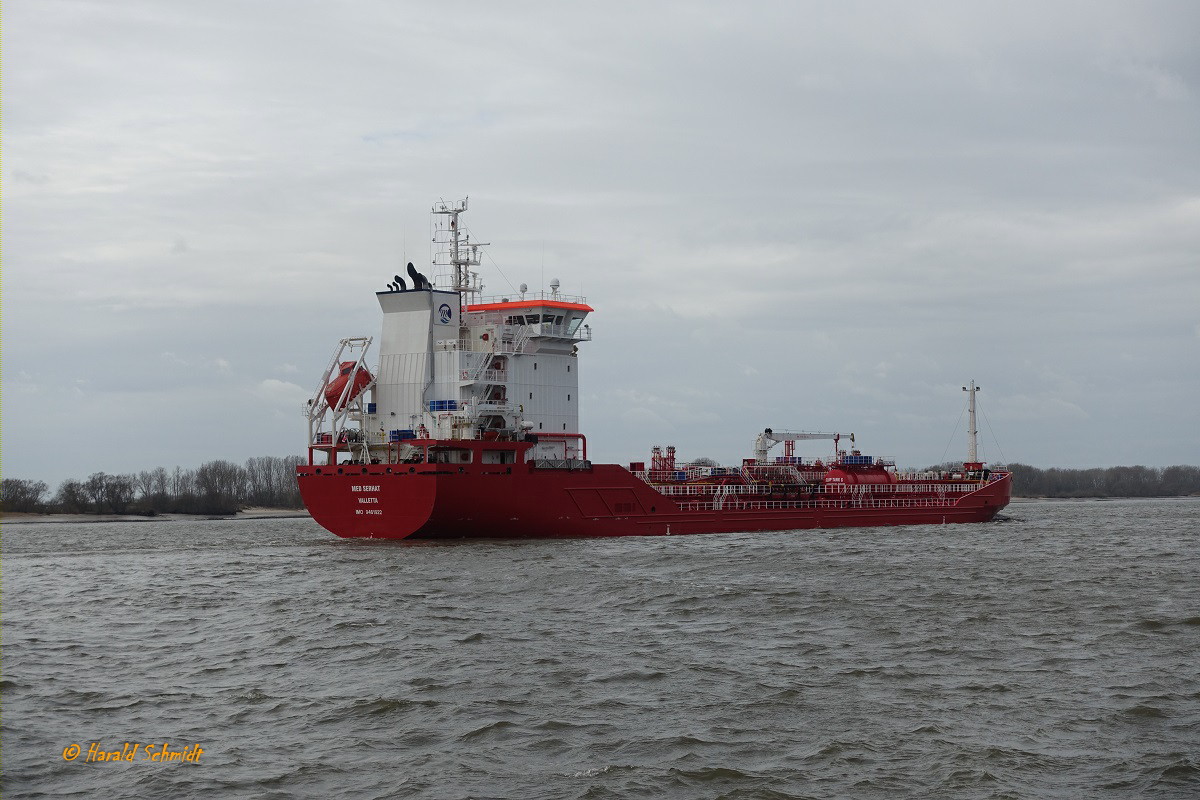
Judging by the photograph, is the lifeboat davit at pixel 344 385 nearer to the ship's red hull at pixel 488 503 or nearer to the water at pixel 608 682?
the ship's red hull at pixel 488 503

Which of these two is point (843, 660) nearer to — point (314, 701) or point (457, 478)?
point (314, 701)

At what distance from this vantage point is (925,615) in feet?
71.6

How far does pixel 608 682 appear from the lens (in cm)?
1574

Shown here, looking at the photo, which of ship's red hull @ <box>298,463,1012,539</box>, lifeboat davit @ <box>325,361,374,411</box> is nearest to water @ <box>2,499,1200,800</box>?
ship's red hull @ <box>298,463,1012,539</box>

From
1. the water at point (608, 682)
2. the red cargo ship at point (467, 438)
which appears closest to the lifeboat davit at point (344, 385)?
the red cargo ship at point (467, 438)

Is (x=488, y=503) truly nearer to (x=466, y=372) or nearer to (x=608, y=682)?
(x=466, y=372)

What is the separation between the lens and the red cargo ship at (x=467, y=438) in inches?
1426

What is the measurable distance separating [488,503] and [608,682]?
2097cm

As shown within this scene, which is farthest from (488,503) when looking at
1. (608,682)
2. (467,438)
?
(608,682)

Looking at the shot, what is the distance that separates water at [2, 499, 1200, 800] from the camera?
1145 centimetres

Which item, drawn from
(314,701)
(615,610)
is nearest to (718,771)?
(314,701)

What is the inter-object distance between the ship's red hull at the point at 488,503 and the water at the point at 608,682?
5342mm

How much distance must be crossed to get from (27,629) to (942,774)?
1801 centimetres

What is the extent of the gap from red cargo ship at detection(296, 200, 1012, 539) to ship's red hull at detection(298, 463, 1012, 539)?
0.15 feet
